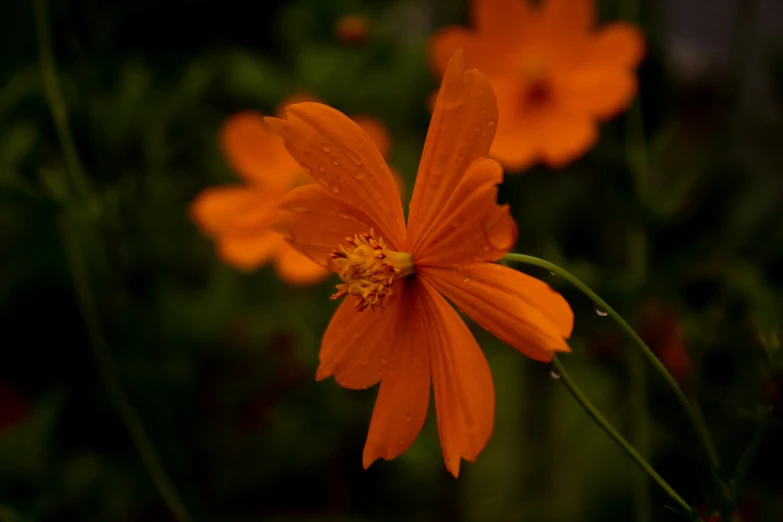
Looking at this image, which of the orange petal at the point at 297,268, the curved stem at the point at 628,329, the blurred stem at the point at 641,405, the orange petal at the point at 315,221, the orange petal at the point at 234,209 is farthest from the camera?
the orange petal at the point at 234,209

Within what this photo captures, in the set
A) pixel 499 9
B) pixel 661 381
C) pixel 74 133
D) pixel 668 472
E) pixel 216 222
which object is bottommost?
pixel 668 472

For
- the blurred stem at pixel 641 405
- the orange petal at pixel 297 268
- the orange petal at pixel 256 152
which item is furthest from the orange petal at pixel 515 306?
the orange petal at pixel 256 152

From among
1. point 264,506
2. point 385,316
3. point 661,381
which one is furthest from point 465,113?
point 264,506

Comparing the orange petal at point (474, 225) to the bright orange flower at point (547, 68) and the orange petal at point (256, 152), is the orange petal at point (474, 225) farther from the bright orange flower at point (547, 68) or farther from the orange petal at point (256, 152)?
the orange petal at point (256, 152)

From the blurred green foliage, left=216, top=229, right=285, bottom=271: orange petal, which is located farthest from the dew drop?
left=216, top=229, right=285, bottom=271: orange petal

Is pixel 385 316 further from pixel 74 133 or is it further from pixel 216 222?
pixel 74 133

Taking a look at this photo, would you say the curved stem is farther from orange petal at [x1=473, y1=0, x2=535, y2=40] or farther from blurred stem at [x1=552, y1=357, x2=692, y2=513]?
orange petal at [x1=473, y1=0, x2=535, y2=40]

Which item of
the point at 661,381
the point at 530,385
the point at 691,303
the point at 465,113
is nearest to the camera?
the point at 465,113

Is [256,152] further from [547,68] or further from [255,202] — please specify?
[547,68]
